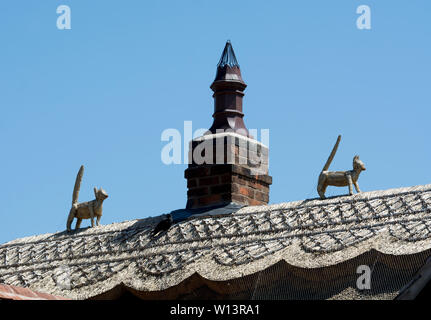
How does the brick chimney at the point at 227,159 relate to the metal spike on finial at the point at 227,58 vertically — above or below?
below

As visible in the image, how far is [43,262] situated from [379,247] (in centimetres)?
521

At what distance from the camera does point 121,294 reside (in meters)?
13.0

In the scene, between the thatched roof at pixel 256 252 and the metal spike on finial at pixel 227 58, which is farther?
the metal spike on finial at pixel 227 58

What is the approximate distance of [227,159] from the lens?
15320mm

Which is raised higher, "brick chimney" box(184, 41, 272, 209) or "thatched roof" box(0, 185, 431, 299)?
"brick chimney" box(184, 41, 272, 209)

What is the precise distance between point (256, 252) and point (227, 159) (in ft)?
10.1

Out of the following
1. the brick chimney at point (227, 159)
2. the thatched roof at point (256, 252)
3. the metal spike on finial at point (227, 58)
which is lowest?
the thatched roof at point (256, 252)

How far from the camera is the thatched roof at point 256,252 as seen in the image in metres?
11.4

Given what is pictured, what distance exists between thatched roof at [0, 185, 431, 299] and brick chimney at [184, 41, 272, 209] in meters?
0.99

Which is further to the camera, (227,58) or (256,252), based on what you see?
(227,58)

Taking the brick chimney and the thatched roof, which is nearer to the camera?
the thatched roof

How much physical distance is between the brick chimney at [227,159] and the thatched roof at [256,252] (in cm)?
99

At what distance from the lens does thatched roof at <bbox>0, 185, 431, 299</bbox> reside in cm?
1144
